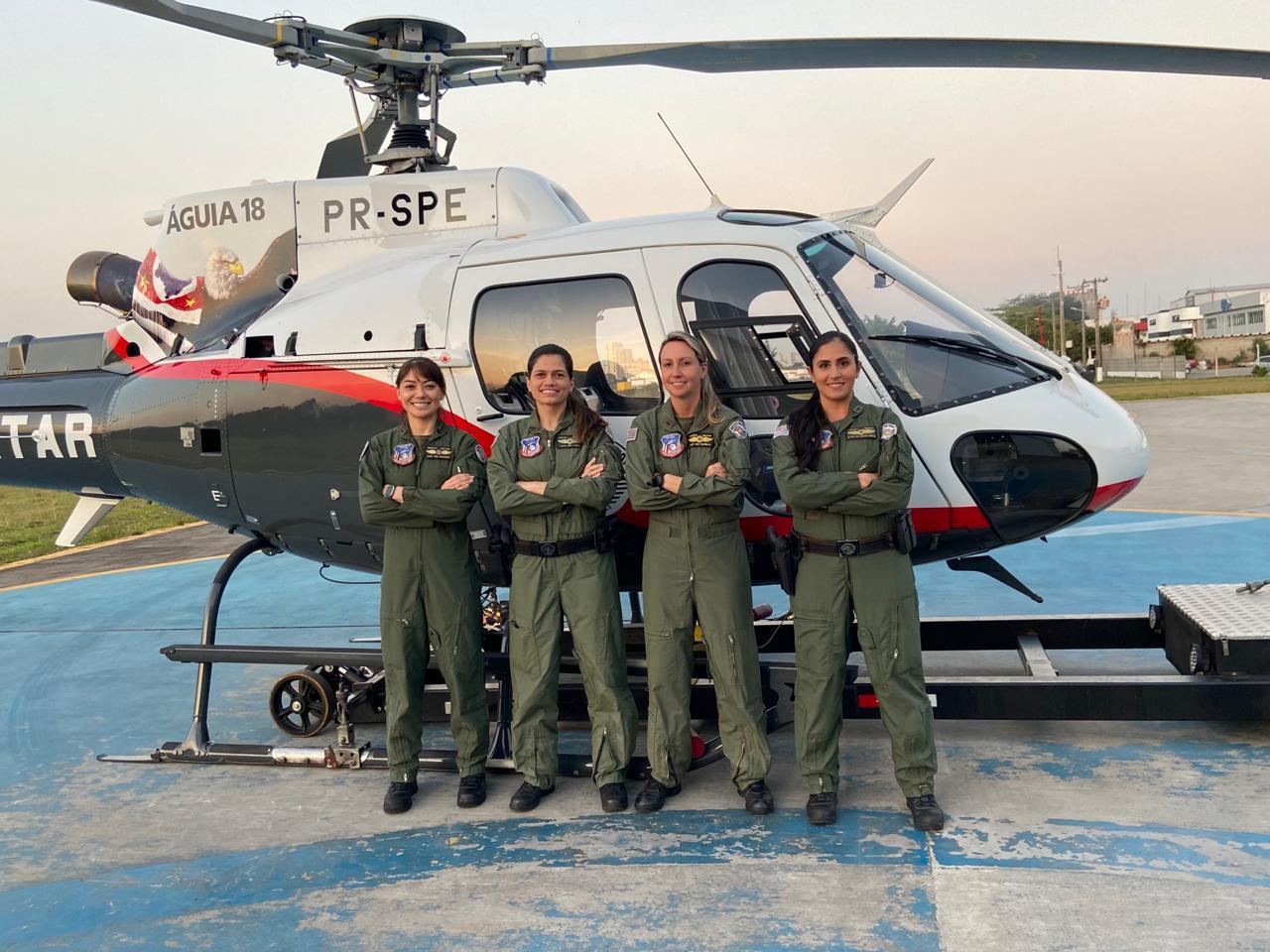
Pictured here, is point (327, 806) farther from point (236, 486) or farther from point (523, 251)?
point (523, 251)

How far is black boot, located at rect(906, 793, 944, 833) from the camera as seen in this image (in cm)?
391

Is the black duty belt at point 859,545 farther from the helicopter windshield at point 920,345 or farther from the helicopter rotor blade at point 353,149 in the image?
the helicopter rotor blade at point 353,149

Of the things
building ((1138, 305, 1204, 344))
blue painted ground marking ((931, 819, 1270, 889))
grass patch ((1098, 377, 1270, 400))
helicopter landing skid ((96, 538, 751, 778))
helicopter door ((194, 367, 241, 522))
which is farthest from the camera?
building ((1138, 305, 1204, 344))

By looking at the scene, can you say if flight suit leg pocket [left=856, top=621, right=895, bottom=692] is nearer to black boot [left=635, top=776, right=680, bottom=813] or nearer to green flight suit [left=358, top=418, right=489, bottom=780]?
black boot [left=635, top=776, right=680, bottom=813]

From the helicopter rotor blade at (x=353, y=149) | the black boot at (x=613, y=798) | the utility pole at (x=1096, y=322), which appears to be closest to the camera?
the black boot at (x=613, y=798)

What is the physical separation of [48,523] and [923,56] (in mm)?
14400

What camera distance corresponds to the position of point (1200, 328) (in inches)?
5025

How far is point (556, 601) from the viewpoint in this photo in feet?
14.0

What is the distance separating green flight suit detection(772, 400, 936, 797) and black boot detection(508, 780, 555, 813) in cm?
115

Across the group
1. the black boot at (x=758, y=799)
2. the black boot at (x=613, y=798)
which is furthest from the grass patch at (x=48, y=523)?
the black boot at (x=758, y=799)

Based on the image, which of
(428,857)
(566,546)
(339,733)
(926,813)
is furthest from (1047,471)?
(339,733)

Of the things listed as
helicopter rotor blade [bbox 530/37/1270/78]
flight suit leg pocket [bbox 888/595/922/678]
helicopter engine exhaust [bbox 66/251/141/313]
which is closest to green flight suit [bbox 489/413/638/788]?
flight suit leg pocket [bbox 888/595/922/678]

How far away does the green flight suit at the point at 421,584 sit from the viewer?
4363mm

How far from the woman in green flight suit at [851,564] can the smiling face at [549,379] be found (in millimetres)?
866
